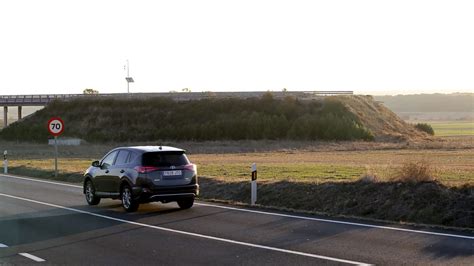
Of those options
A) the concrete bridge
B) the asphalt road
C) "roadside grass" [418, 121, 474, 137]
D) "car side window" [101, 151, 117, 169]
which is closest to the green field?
"roadside grass" [418, 121, 474, 137]

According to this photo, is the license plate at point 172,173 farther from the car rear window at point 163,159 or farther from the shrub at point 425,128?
the shrub at point 425,128

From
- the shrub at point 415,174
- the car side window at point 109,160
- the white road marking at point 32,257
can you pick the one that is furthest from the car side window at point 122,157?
the shrub at point 415,174

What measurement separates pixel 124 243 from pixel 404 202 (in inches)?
262

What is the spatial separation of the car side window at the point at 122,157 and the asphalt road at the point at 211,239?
4.45ft

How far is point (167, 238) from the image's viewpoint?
12773 mm

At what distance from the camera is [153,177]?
55.1ft

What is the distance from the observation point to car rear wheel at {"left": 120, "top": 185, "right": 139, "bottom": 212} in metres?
17.0

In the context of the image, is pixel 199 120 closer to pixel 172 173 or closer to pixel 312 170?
pixel 312 170

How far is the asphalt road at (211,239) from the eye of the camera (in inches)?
416

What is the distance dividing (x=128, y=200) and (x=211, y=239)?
5232 mm

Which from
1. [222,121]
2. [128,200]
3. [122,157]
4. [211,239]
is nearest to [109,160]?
[122,157]

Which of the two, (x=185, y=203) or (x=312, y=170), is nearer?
Answer: (x=185, y=203)

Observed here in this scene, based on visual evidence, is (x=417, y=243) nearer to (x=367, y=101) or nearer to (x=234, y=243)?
(x=234, y=243)

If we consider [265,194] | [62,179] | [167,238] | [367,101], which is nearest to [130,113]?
[367,101]
